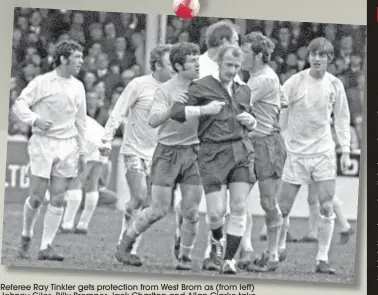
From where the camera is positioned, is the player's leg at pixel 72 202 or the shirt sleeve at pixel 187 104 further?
A: the player's leg at pixel 72 202

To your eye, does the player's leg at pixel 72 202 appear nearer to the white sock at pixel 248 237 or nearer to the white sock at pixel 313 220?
the white sock at pixel 248 237

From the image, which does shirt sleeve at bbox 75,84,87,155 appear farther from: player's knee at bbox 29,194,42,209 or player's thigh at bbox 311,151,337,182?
player's thigh at bbox 311,151,337,182

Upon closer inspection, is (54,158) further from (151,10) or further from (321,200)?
(321,200)

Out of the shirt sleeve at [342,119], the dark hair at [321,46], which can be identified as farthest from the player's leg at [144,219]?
Answer: the dark hair at [321,46]

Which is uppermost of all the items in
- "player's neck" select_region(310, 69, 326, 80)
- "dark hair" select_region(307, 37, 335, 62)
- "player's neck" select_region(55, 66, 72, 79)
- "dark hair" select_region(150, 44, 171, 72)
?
"dark hair" select_region(307, 37, 335, 62)

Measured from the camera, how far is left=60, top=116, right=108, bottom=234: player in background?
5902 mm

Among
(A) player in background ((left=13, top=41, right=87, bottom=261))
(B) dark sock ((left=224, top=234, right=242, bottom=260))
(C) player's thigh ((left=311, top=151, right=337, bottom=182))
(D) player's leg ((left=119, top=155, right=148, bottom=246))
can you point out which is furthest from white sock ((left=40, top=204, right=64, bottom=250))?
(C) player's thigh ((left=311, top=151, right=337, bottom=182))

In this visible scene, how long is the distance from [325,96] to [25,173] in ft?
5.72

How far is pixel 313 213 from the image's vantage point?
5918 millimetres

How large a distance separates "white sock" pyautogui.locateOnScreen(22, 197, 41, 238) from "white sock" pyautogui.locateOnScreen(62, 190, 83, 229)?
161 mm

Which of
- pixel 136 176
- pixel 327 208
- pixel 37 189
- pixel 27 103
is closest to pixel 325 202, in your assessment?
pixel 327 208

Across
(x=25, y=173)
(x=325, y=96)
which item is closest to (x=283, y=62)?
(x=325, y=96)

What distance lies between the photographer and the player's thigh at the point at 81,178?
5.93m

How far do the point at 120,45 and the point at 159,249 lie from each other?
1.17 metres
